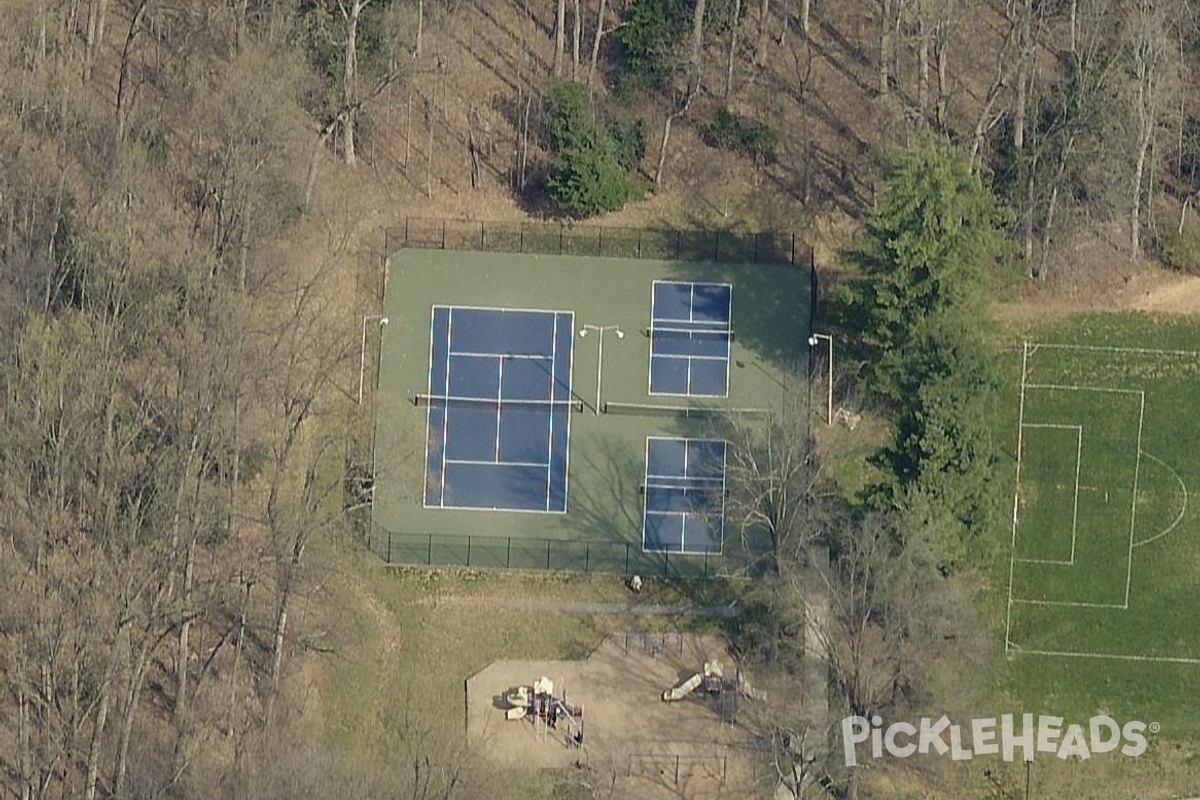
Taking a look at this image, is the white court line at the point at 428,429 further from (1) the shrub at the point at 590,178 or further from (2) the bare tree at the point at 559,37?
(2) the bare tree at the point at 559,37

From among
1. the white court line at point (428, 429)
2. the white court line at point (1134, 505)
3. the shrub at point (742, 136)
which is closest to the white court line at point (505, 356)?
the white court line at point (428, 429)

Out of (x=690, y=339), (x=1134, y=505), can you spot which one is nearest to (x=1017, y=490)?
(x=1134, y=505)

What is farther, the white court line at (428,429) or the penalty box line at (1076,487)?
the white court line at (428,429)

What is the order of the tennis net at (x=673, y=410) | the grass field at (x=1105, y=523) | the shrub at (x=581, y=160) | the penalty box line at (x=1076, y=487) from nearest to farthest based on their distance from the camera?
the grass field at (x=1105, y=523) < the penalty box line at (x=1076, y=487) < the tennis net at (x=673, y=410) < the shrub at (x=581, y=160)

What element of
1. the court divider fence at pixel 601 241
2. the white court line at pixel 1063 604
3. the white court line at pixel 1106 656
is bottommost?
the white court line at pixel 1106 656

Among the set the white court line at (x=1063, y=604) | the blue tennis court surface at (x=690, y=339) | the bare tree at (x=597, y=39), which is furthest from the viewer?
the bare tree at (x=597, y=39)

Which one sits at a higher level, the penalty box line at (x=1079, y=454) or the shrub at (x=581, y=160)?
the shrub at (x=581, y=160)
